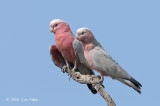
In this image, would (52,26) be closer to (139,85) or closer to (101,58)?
(101,58)

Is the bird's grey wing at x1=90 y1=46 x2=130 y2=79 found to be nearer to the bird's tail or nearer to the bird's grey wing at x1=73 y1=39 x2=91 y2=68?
the bird's tail

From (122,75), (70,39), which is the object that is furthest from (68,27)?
(122,75)

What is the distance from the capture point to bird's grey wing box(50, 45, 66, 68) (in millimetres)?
13054

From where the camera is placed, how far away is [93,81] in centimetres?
1207

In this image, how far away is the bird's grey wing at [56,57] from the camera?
13054mm

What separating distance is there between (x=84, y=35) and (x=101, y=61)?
814mm

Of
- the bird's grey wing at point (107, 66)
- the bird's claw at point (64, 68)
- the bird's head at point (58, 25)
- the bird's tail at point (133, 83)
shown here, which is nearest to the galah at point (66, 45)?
the bird's head at point (58, 25)

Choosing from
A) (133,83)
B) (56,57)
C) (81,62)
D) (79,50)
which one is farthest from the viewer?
(56,57)

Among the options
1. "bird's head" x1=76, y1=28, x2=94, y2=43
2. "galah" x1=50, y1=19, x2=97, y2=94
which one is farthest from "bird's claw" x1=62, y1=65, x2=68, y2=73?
"bird's head" x1=76, y1=28, x2=94, y2=43

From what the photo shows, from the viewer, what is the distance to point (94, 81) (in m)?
12.1

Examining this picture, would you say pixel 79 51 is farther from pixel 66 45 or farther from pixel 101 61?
pixel 101 61

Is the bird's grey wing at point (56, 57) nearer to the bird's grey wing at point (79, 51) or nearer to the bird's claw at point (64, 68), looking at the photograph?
the bird's claw at point (64, 68)

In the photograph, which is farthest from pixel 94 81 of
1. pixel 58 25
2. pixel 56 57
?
pixel 58 25

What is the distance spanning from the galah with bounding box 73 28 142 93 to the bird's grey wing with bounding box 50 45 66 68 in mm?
1245
